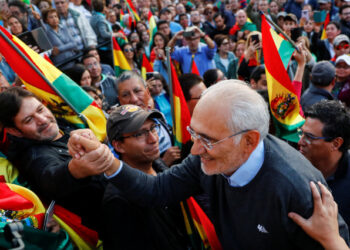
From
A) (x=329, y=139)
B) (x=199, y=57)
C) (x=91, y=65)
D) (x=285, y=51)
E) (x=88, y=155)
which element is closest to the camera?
(x=88, y=155)

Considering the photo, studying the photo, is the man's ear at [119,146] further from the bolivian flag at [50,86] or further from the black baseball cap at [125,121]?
the bolivian flag at [50,86]

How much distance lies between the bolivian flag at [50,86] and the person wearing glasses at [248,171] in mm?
1408

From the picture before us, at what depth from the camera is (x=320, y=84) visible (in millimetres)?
3793

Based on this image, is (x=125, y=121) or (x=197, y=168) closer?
(x=197, y=168)

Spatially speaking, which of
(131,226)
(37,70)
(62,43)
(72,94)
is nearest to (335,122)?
(131,226)

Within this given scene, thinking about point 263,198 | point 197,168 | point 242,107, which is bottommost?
point 197,168

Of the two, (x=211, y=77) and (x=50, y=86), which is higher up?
(x=50, y=86)

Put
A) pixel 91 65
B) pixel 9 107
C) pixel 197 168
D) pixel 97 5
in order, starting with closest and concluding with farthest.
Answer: pixel 197 168, pixel 9 107, pixel 91 65, pixel 97 5

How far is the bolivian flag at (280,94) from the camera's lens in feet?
10.1

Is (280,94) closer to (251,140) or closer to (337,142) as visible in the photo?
(337,142)

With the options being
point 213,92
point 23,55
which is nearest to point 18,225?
point 213,92

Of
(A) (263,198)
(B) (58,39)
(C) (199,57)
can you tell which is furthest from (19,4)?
(A) (263,198)

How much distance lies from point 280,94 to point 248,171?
72.9 inches

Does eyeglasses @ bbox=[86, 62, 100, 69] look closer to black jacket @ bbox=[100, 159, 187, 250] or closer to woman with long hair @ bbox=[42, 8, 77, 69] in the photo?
woman with long hair @ bbox=[42, 8, 77, 69]
